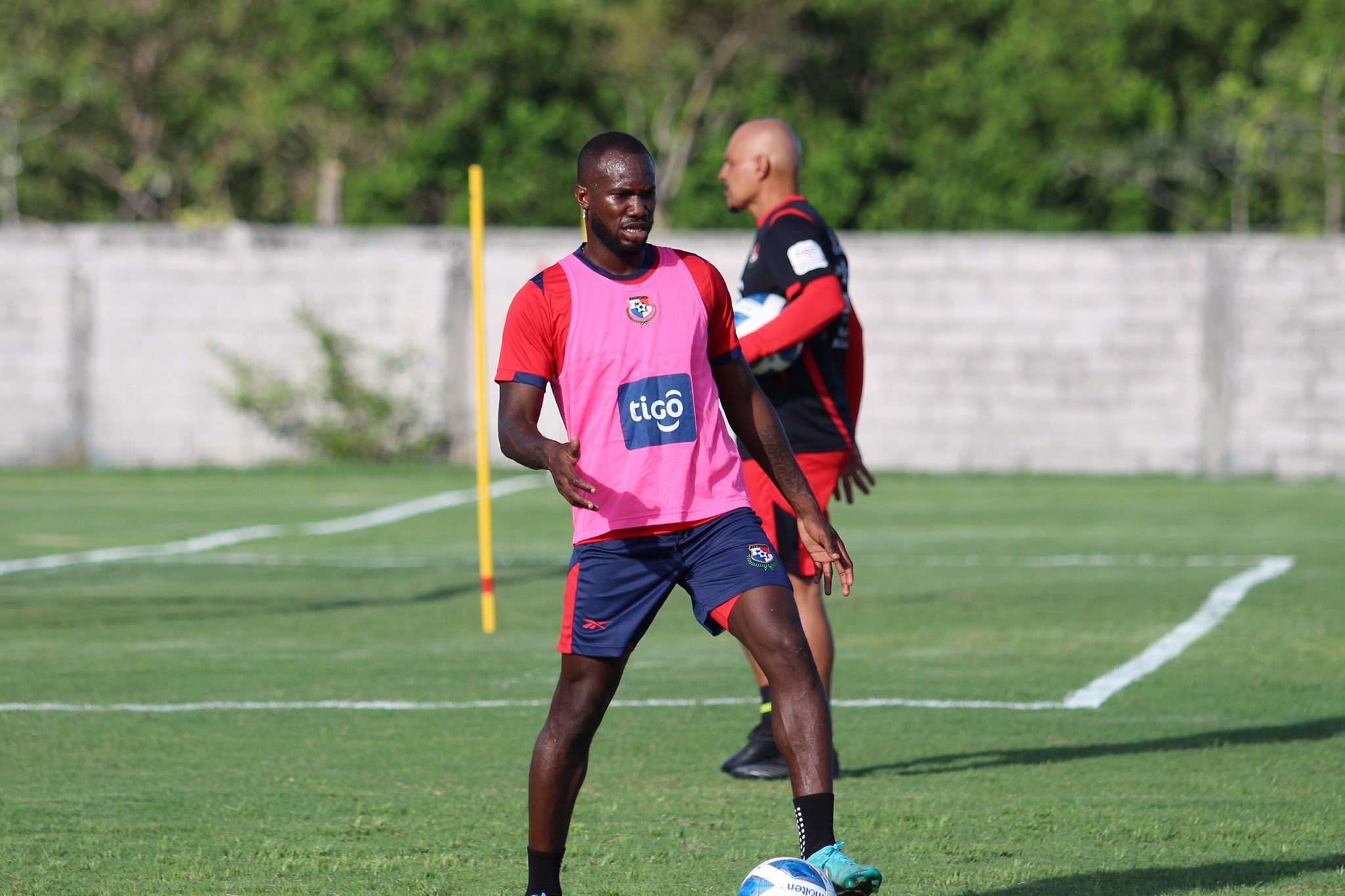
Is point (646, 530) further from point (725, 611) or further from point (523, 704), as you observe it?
point (523, 704)

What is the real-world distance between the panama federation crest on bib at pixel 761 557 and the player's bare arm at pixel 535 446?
1.40ft

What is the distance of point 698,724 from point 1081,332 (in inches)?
600

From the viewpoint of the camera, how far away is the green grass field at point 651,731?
525 cm

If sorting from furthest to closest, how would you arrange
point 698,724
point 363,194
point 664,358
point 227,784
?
point 363,194
point 698,724
point 227,784
point 664,358

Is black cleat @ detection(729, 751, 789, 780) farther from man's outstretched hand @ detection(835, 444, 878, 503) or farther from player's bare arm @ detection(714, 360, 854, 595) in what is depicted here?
player's bare arm @ detection(714, 360, 854, 595)

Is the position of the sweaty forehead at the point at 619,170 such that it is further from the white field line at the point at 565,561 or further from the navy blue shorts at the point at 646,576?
the white field line at the point at 565,561

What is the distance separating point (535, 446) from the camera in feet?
14.2

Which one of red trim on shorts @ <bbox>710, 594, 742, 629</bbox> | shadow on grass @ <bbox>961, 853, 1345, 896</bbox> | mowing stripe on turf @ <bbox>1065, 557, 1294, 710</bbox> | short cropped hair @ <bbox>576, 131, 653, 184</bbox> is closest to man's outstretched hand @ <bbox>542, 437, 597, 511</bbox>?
red trim on shorts @ <bbox>710, 594, 742, 629</bbox>

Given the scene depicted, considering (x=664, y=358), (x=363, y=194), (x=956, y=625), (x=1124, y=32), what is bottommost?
(x=956, y=625)

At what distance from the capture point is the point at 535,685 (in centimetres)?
827

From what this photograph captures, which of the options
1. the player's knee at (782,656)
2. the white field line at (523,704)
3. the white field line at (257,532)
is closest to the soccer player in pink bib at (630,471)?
the player's knee at (782,656)

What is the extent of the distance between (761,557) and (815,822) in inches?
26.5

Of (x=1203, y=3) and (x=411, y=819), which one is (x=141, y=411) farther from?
(x=1203, y=3)

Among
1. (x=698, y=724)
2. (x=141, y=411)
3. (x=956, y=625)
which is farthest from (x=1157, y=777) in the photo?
(x=141, y=411)
